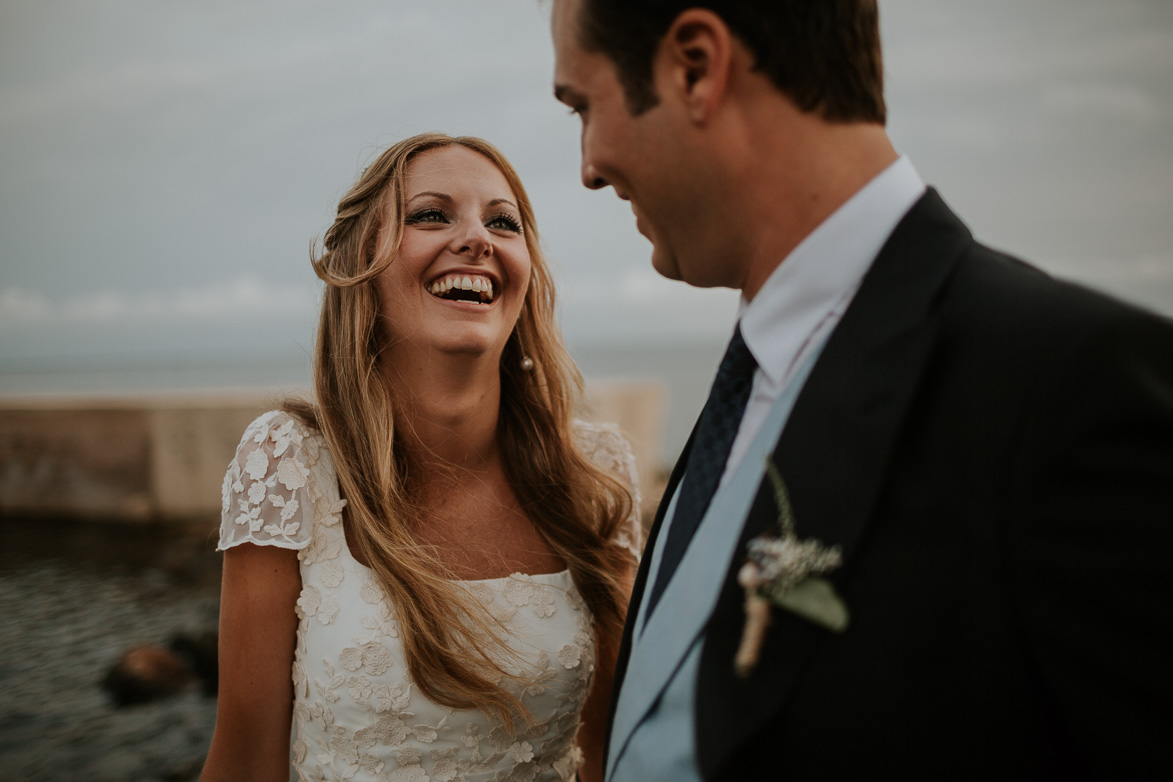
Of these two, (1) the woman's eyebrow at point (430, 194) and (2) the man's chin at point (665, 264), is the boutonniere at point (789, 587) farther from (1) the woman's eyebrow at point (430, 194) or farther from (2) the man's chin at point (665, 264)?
(1) the woman's eyebrow at point (430, 194)

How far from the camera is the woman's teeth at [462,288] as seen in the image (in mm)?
2680

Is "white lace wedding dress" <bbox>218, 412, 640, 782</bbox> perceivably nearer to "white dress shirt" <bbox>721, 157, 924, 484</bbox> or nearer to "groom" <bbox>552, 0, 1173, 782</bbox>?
"groom" <bbox>552, 0, 1173, 782</bbox>

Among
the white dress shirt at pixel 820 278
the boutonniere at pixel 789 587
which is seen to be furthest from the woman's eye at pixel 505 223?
the boutonniere at pixel 789 587

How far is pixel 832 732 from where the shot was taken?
42.4 inches

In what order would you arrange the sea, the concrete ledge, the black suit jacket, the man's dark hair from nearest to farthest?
the black suit jacket → the man's dark hair → the sea → the concrete ledge

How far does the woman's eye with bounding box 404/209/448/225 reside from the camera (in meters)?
2.73

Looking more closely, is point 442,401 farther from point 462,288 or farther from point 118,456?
point 118,456

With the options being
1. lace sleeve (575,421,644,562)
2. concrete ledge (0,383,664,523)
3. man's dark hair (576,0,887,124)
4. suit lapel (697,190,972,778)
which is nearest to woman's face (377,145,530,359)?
lace sleeve (575,421,644,562)

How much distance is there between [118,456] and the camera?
30.2 ft

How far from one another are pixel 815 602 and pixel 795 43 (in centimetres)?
90

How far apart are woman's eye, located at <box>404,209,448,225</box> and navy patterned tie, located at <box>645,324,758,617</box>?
156 centimetres

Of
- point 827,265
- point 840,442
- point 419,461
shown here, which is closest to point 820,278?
point 827,265

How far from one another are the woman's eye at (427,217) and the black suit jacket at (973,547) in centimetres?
189

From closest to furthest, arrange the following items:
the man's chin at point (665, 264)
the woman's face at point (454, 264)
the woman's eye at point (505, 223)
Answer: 1. the man's chin at point (665, 264)
2. the woman's face at point (454, 264)
3. the woman's eye at point (505, 223)
